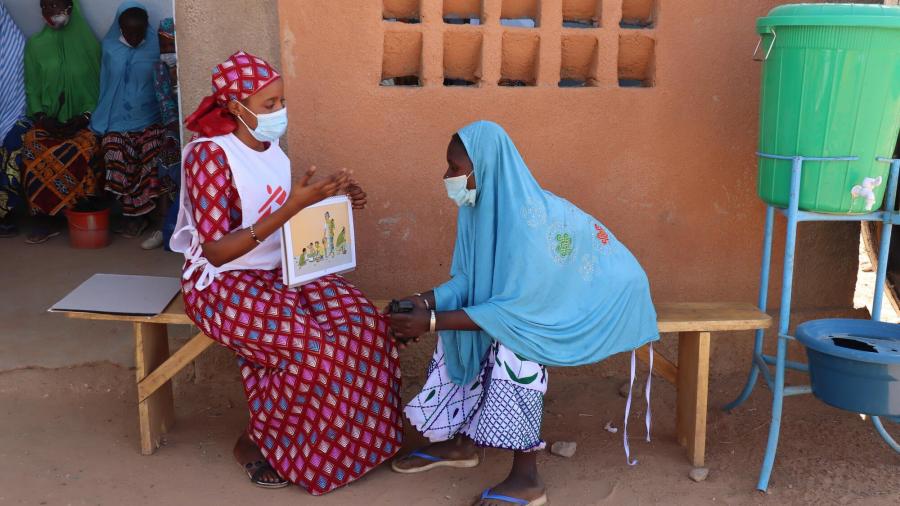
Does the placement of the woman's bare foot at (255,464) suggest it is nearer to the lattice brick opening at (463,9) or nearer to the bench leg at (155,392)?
the bench leg at (155,392)

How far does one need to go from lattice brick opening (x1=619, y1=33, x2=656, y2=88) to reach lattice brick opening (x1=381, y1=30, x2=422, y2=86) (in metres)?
0.85

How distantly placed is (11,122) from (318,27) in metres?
3.55

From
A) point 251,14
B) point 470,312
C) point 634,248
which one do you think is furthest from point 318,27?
point 634,248

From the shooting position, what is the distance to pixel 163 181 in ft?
20.5

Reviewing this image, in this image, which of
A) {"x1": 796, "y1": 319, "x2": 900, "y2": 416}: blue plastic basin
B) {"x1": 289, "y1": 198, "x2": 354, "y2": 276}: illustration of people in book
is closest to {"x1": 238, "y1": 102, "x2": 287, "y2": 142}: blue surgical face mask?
{"x1": 289, "y1": 198, "x2": 354, "y2": 276}: illustration of people in book

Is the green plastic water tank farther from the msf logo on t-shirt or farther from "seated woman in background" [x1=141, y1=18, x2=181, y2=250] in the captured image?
"seated woman in background" [x1=141, y1=18, x2=181, y2=250]

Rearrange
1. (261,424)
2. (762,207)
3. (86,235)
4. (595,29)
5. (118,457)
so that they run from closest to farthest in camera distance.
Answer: (261,424) → (118,457) → (595,29) → (762,207) → (86,235)

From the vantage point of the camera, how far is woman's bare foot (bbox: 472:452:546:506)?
3.21 metres

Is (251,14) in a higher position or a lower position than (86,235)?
higher

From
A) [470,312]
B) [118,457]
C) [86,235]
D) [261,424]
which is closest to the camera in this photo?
[470,312]

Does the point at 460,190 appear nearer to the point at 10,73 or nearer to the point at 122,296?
the point at 122,296

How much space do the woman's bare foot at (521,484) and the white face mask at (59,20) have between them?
4.68m

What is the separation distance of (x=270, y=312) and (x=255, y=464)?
0.62m

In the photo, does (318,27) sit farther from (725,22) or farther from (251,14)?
(725,22)
